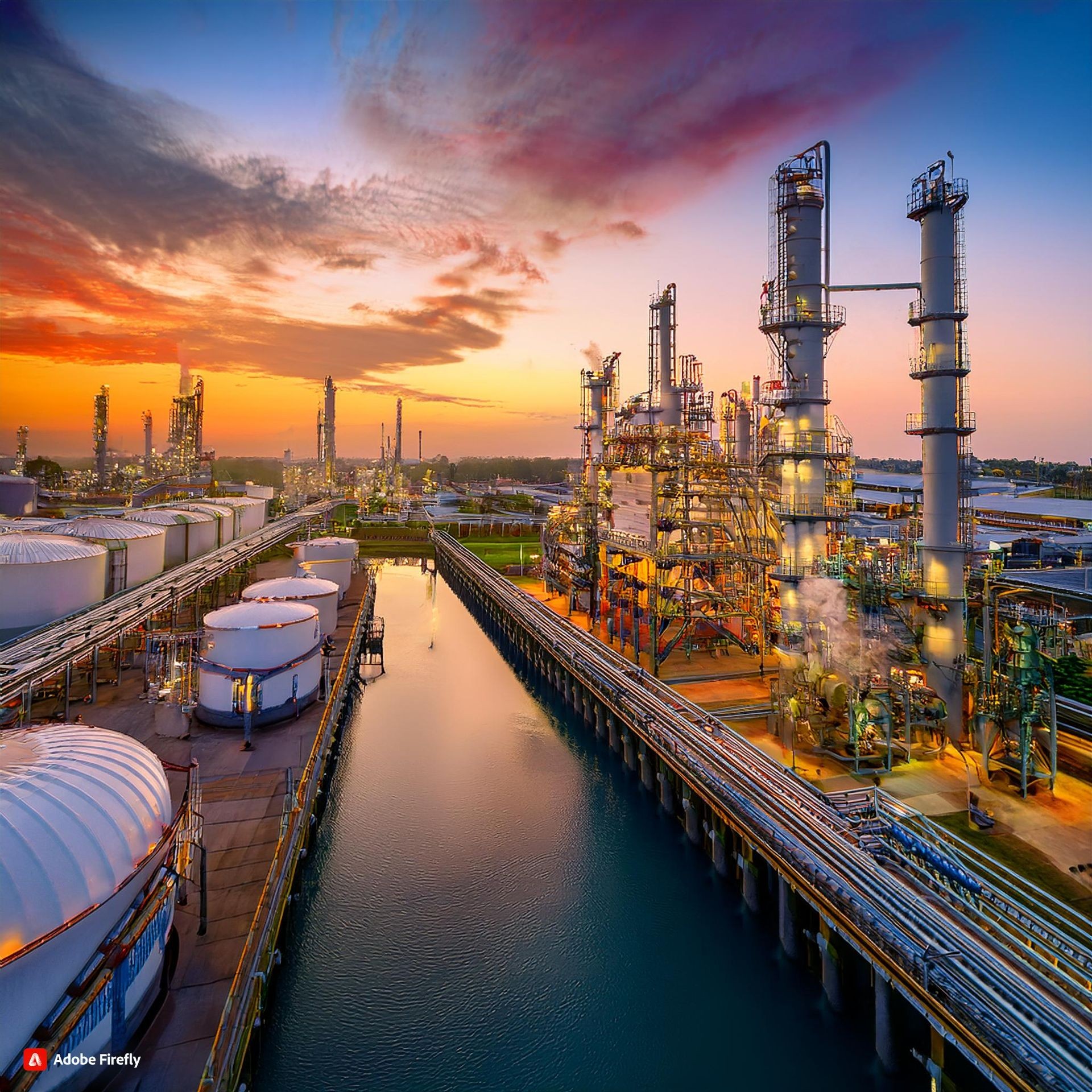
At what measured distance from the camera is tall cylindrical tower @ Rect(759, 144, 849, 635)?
26500 millimetres

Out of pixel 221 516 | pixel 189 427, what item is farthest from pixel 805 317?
pixel 189 427

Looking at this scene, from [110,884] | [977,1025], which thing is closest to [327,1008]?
[110,884]

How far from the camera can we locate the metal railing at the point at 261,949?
11102 mm

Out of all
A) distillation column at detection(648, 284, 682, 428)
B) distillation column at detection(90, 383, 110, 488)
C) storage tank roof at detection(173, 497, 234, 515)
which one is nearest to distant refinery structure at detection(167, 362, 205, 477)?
distillation column at detection(90, 383, 110, 488)

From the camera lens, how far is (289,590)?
3681 centimetres

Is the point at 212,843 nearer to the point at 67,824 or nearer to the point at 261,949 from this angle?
the point at 261,949

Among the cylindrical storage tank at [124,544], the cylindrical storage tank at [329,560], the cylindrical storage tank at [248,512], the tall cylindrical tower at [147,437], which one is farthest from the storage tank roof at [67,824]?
the tall cylindrical tower at [147,437]

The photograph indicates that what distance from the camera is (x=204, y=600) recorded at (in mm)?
47625

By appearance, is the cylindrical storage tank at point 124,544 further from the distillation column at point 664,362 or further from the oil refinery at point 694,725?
the distillation column at point 664,362

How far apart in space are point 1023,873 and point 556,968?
39.0 ft

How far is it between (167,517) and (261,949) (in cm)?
4975

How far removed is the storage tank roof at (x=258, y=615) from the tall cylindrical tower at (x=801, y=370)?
20.8 meters

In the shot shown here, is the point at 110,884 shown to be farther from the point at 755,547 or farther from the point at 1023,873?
the point at 755,547

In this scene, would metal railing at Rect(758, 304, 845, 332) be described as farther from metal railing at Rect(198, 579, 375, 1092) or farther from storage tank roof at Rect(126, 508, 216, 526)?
storage tank roof at Rect(126, 508, 216, 526)
